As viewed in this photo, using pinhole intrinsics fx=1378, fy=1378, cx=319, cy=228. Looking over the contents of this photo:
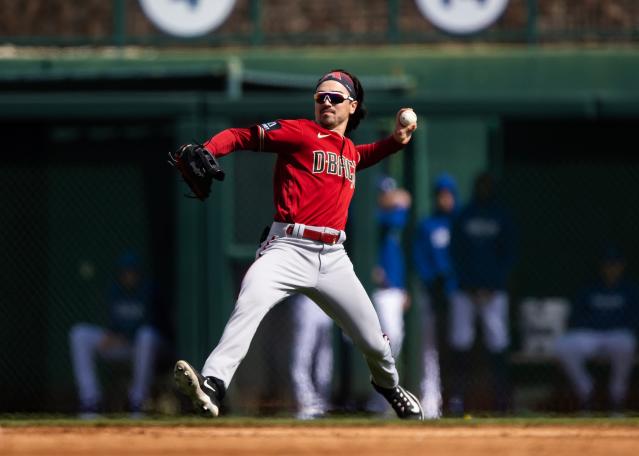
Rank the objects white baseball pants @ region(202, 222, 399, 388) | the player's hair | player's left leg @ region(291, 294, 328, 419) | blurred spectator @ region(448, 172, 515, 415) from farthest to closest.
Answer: blurred spectator @ region(448, 172, 515, 415) < player's left leg @ region(291, 294, 328, 419) < the player's hair < white baseball pants @ region(202, 222, 399, 388)

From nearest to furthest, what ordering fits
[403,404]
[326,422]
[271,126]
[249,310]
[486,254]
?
[249,310] → [271,126] → [403,404] → [326,422] → [486,254]

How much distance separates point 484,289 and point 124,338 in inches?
86.9

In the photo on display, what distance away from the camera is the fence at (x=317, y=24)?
39.8 feet

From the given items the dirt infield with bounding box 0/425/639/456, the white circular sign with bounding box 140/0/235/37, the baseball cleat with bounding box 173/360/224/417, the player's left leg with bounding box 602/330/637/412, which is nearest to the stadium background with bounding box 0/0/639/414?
the player's left leg with bounding box 602/330/637/412

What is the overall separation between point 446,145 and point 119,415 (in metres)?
3.08

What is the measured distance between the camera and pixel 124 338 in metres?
8.39

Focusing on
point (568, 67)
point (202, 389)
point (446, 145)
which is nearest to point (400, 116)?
point (202, 389)

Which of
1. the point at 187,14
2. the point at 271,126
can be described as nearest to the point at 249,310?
the point at 271,126

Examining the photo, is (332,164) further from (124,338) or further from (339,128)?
(124,338)

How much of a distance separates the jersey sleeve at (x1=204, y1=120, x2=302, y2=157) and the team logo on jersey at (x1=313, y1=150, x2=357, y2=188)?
114mm

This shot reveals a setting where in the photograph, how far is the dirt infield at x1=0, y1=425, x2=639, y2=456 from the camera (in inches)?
198

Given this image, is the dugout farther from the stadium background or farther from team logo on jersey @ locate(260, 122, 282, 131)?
team logo on jersey @ locate(260, 122, 282, 131)

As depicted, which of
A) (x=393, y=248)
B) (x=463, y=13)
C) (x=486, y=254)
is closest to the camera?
(x=486, y=254)

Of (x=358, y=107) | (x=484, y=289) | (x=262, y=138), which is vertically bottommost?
(x=484, y=289)
